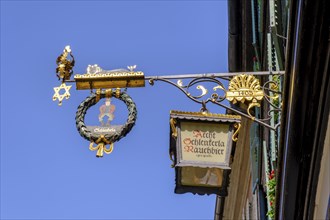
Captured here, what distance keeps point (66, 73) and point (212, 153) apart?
5.40 feet

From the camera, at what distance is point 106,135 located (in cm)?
823

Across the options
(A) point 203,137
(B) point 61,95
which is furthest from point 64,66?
(A) point 203,137

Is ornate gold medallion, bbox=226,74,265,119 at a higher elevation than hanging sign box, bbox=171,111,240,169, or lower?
higher

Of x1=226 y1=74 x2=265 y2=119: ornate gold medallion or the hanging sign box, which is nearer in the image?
x1=226 y1=74 x2=265 y2=119: ornate gold medallion

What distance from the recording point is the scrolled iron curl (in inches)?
324

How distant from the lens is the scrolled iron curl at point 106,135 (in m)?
8.23

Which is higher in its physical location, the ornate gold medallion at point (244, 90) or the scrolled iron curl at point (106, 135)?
the ornate gold medallion at point (244, 90)

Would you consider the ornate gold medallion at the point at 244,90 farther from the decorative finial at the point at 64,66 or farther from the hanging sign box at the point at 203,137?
the decorative finial at the point at 64,66

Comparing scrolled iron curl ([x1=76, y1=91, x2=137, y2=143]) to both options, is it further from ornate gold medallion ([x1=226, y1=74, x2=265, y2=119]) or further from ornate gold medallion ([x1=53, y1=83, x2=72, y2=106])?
ornate gold medallion ([x1=226, y1=74, x2=265, y2=119])

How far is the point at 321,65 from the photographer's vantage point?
253 inches

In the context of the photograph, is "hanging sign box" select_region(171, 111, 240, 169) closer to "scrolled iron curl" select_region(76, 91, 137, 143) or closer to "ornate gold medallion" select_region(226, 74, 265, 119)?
"ornate gold medallion" select_region(226, 74, 265, 119)

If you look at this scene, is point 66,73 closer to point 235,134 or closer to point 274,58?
point 235,134

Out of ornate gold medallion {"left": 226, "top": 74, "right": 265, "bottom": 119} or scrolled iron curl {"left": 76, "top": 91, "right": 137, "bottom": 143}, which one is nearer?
ornate gold medallion {"left": 226, "top": 74, "right": 265, "bottom": 119}

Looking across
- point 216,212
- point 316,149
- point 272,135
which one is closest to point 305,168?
point 316,149
